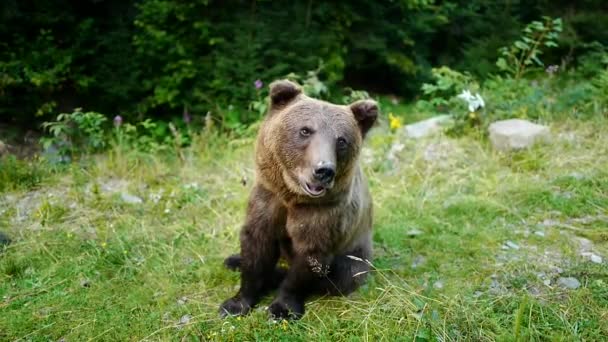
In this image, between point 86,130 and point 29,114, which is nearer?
point 86,130

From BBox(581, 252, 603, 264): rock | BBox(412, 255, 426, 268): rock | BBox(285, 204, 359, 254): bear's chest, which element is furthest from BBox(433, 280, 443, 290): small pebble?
BBox(581, 252, 603, 264): rock

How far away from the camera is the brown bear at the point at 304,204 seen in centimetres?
293

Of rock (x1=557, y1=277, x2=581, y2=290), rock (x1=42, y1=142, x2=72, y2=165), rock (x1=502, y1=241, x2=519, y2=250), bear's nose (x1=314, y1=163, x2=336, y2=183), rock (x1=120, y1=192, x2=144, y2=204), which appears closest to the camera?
bear's nose (x1=314, y1=163, x2=336, y2=183)

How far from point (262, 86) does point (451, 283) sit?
4.02 metres

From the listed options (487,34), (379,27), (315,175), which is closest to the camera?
(315,175)

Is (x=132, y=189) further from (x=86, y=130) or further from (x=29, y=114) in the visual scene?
(x=29, y=114)

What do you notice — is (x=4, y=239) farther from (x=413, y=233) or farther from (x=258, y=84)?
(x=413, y=233)

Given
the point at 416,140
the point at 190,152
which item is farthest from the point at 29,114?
the point at 416,140

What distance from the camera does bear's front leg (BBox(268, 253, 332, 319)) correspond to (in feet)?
10.5

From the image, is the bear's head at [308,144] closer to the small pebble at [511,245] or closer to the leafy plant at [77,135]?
the small pebble at [511,245]

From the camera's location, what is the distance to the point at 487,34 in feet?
31.9

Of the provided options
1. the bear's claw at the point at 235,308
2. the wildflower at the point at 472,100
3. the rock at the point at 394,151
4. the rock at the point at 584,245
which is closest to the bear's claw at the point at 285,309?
the bear's claw at the point at 235,308

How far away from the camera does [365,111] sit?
126 inches

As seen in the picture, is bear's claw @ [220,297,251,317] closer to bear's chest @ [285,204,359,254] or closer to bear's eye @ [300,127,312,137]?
bear's chest @ [285,204,359,254]
